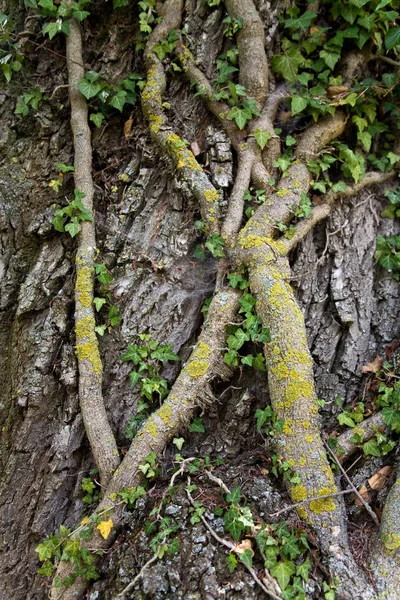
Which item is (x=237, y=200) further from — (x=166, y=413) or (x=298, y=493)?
(x=298, y=493)

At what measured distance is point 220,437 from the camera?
8.79ft

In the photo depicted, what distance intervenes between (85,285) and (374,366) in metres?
2.00

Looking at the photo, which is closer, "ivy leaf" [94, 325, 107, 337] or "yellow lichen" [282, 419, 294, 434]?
"yellow lichen" [282, 419, 294, 434]

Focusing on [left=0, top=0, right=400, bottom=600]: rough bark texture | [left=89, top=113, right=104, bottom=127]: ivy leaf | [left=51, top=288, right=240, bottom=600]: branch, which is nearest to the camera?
[left=51, top=288, right=240, bottom=600]: branch

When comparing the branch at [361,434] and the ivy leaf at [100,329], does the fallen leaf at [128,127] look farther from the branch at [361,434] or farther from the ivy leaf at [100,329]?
the branch at [361,434]

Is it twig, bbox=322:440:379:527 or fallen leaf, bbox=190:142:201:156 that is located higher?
fallen leaf, bbox=190:142:201:156

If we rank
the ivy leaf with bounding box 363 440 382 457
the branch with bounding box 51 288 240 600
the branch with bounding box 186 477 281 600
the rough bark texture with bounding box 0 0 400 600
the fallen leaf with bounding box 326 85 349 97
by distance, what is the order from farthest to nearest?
the fallen leaf with bounding box 326 85 349 97, the rough bark texture with bounding box 0 0 400 600, the ivy leaf with bounding box 363 440 382 457, the branch with bounding box 51 288 240 600, the branch with bounding box 186 477 281 600

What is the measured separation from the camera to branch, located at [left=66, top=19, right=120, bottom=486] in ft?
8.55

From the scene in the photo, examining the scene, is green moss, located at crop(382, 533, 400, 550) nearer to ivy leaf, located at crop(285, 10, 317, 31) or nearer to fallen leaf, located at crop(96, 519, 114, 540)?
fallen leaf, located at crop(96, 519, 114, 540)

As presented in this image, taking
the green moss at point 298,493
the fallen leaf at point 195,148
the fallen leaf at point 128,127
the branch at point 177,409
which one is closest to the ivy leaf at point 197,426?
the branch at point 177,409

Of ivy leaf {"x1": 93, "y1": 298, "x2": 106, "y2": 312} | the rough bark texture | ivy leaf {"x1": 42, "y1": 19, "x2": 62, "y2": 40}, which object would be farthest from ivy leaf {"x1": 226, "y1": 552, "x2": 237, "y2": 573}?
ivy leaf {"x1": 42, "y1": 19, "x2": 62, "y2": 40}

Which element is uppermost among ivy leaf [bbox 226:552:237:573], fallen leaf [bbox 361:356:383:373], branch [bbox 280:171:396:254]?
branch [bbox 280:171:396:254]

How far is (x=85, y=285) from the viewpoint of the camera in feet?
9.51

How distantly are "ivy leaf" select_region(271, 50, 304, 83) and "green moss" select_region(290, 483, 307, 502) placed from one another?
2.74 metres
